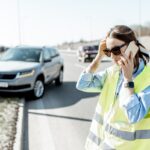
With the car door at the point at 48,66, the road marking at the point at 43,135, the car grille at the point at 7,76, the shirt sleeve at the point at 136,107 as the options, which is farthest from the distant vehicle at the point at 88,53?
the shirt sleeve at the point at 136,107

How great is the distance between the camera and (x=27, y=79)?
12.4 metres

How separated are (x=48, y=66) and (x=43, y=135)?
6.11 metres

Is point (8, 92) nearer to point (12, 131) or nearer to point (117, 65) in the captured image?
point (12, 131)

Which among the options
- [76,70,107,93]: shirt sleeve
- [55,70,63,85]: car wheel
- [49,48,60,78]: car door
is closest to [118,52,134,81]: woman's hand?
[76,70,107,93]: shirt sleeve

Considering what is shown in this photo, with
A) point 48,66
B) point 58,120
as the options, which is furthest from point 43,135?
point 48,66

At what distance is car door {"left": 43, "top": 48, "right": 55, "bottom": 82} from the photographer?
1362 centimetres

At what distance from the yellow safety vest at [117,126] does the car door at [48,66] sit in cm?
1076

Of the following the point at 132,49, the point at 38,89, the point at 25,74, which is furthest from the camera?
the point at 38,89

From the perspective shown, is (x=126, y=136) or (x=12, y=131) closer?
(x=126, y=136)

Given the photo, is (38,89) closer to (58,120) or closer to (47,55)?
(47,55)

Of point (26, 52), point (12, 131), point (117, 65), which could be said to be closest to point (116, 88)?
point (117, 65)

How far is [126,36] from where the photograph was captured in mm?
2561

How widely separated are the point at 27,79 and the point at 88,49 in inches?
921

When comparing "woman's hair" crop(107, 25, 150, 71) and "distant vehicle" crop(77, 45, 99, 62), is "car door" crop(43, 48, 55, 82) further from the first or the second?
"distant vehicle" crop(77, 45, 99, 62)
